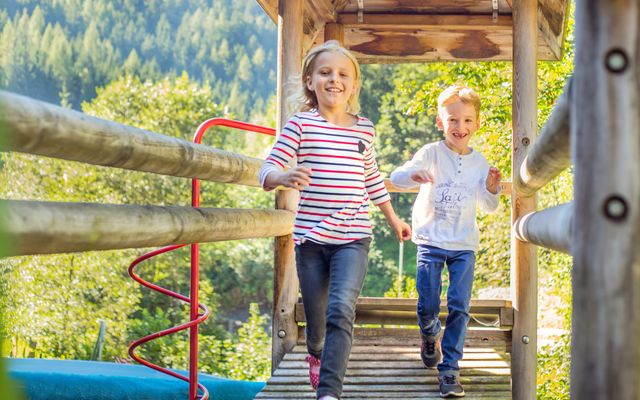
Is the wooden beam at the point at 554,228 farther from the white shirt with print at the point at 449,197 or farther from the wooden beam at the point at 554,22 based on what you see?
→ the wooden beam at the point at 554,22

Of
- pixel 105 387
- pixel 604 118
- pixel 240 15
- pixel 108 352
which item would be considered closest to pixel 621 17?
pixel 604 118

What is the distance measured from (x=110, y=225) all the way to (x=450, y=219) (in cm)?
230

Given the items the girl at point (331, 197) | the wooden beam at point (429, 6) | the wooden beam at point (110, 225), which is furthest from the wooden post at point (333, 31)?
the girl at point (331, 197)

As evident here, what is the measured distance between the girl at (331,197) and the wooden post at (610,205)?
2.08 meters

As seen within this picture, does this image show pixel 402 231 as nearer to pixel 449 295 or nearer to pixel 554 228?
pixel 449 295

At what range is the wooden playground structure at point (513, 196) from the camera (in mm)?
1513

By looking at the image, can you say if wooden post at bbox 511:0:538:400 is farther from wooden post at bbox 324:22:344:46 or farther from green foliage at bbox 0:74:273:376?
green foliage at bbox 0:74:273:376

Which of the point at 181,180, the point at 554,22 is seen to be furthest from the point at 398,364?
the point at 181,180

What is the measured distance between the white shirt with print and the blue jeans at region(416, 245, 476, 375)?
0.06 m

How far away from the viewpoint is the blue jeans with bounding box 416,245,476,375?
14.7ft

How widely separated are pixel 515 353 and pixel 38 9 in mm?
81203

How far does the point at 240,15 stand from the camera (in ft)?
296

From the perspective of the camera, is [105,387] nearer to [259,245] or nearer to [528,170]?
[528,170]

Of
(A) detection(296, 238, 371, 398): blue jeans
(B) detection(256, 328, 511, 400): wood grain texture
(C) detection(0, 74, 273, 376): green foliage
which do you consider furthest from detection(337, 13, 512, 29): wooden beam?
(C) detection(0, 74, 273, 376): green foliage
